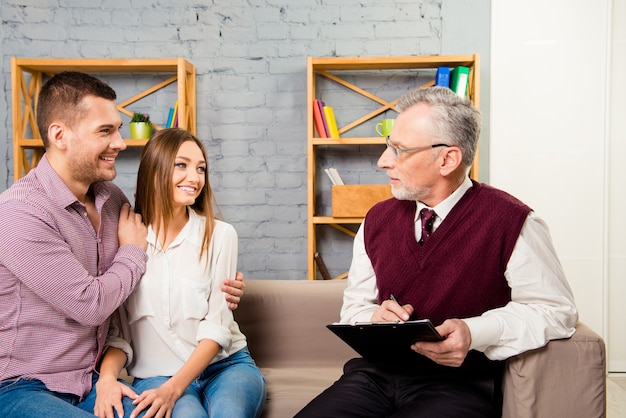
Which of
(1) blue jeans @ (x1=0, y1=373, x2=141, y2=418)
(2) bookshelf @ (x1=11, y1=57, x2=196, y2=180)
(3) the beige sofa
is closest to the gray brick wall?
(2) bookshelf @ (x1=11, y1=57, x2=196, y2=180)

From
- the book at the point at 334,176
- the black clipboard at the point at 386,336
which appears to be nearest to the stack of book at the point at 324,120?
the book at the point at 334,176

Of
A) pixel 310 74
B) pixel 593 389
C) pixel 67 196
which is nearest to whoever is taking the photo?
pixel 593 389

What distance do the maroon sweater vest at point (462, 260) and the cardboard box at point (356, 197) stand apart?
1.56 meters

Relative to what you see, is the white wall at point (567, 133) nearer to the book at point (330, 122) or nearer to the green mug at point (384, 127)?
the green mug at point (384, 127)

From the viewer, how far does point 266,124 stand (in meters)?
3.76

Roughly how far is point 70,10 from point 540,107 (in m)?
2.76

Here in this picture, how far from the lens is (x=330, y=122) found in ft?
11.6

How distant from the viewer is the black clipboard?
4.99 feet

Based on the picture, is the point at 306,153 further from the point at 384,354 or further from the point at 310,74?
the point at 384,354

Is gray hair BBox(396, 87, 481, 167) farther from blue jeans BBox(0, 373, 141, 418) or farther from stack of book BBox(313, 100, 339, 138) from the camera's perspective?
stack of book BBox(313, 100, 339, 138)

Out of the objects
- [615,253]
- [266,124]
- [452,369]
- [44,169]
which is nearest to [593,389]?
[452,369]

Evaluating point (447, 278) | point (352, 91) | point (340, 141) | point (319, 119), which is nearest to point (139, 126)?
point (319, 119)

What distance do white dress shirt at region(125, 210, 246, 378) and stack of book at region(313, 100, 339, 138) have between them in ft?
5.57

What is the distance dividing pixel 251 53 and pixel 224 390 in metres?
2.40
